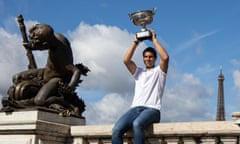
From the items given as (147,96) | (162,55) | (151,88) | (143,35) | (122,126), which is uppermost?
(143,35)

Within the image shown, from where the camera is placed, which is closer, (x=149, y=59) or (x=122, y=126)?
(x=122, y=126)

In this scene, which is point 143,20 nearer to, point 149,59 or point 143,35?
point 143,35

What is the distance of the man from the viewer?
27.9ft

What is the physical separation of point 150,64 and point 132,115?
975 millimetres

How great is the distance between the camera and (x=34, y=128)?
9.61 m

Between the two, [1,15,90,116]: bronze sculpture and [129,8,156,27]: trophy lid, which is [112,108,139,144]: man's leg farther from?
[1,15,90,116]: bronze sculpture

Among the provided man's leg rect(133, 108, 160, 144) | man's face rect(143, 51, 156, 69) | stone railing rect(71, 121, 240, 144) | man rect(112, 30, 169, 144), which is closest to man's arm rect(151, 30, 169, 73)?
man rect(112, 30, 169, 144)

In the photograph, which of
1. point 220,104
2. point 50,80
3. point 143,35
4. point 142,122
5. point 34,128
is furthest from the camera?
point 220,104

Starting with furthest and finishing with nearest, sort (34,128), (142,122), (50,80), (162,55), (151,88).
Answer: (50,80)
(34,128)
(151,88)
(162,55)
(142,122)

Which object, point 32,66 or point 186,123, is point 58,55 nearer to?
point 32,66

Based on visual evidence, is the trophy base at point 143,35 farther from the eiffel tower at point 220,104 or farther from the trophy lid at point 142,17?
the eiffel tower at point 220,104

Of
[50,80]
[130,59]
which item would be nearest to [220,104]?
[50,80]

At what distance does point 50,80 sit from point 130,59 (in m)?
2.61

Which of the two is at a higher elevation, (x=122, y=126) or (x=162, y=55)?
(x=162, y=55)
